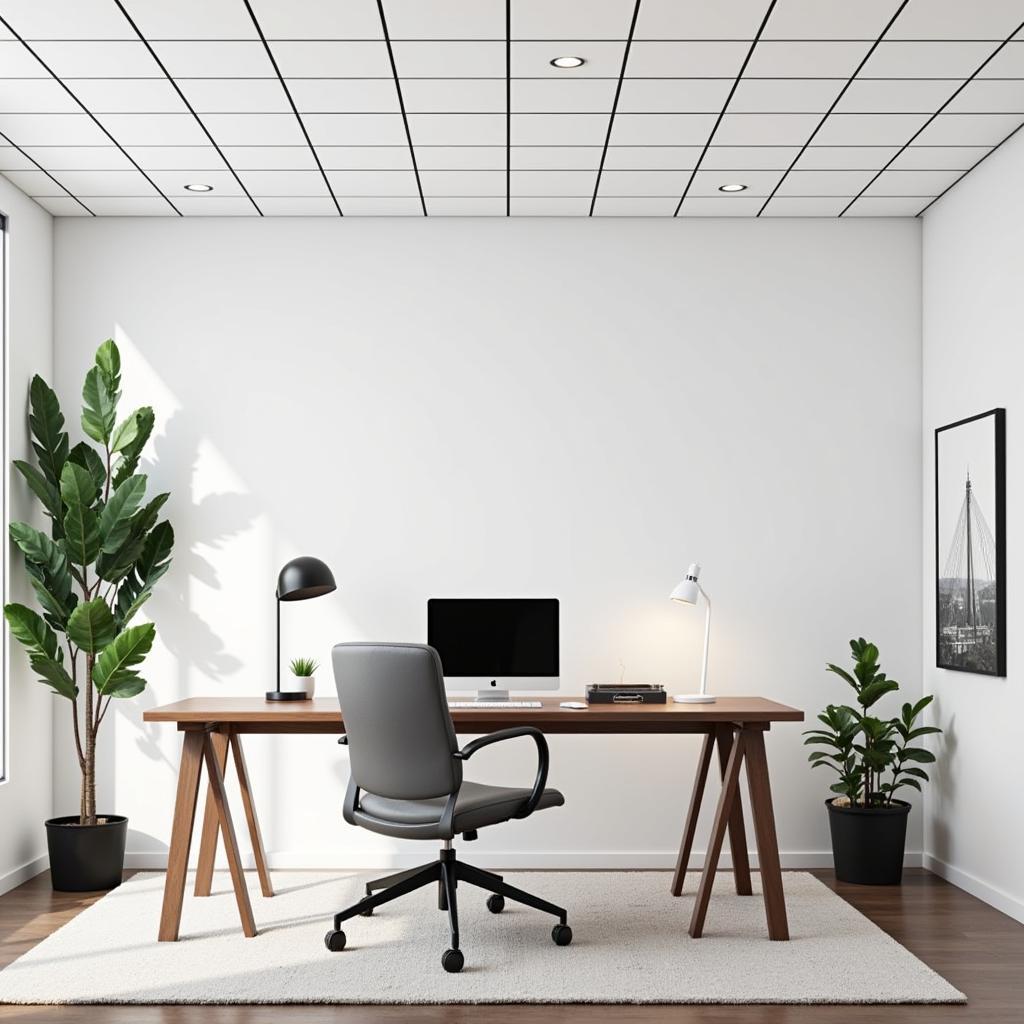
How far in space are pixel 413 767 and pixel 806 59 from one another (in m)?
2.57

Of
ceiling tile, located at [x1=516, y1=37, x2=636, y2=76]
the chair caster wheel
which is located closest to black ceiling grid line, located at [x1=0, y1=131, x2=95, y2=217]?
ceiling tile, located at [x1=516, y1=37, x2=636, y2=76]

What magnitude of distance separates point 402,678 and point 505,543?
5.81ft

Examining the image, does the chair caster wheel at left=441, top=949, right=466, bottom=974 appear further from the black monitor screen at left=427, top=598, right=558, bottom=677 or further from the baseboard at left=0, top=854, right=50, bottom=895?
the baseboard at left=0, top=854, right=50, bottom=895

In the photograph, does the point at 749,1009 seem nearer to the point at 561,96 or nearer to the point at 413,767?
the point at 413,767

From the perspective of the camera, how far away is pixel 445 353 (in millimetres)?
5551

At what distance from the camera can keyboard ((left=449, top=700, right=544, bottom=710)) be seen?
4434mm

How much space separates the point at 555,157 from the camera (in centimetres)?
478

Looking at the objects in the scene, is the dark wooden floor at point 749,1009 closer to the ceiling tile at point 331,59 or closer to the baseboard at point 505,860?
the baseboard at point 505,860

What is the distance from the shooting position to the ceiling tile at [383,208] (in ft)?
17.5

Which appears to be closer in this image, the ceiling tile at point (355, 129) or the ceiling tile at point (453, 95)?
the ceiling tile at point (453, 95)

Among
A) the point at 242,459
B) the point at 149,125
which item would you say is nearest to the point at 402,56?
the point at 149,125

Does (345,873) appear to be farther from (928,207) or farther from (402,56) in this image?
(928,207)

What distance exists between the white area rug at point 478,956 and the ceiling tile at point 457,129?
2.87m

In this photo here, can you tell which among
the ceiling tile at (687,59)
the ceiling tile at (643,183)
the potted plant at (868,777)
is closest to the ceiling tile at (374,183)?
the ceiling tile at (643,183)
